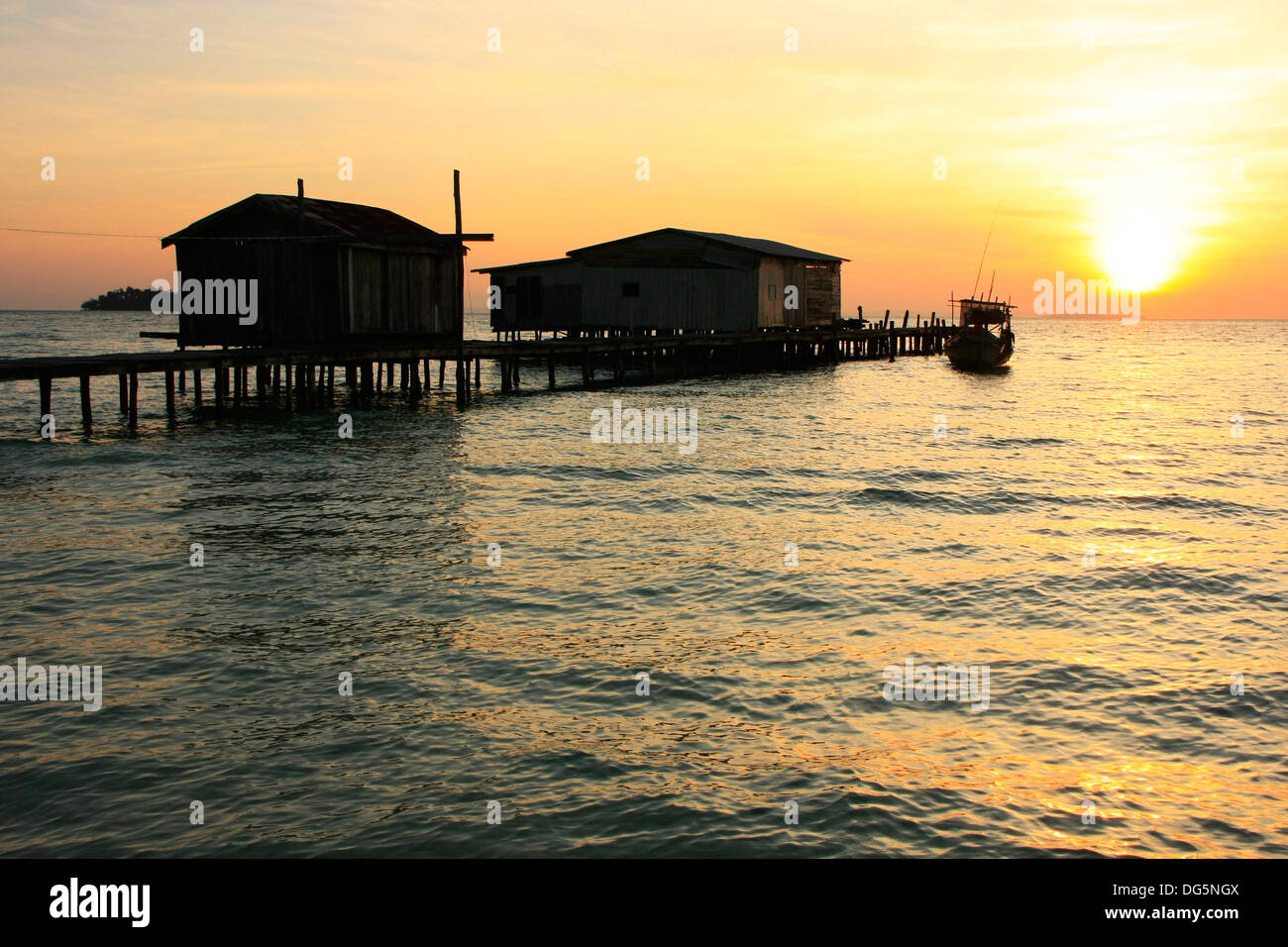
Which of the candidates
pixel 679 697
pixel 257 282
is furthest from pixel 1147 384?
pixel 679 697

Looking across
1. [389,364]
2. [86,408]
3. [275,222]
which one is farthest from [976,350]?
[86,408]

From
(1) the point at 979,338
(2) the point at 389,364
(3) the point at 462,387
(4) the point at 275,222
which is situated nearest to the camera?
(4) the point at 275,222

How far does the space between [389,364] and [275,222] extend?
733 cm

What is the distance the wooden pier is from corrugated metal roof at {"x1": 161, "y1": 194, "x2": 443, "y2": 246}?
338 cm

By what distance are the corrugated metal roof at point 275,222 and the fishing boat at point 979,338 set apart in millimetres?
38538

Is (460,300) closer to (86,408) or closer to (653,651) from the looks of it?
(86,408)

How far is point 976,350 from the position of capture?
61.4 m

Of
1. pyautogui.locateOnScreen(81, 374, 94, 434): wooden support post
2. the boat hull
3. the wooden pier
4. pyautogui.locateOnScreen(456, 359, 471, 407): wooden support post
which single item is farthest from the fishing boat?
pyautogui.locateOnScreen(81, 374, 94, 434): wooden support post

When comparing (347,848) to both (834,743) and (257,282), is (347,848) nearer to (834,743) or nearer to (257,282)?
(834,743)

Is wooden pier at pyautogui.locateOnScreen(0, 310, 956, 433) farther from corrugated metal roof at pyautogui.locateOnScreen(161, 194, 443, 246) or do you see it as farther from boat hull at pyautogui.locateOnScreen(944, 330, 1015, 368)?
boat hull at pyautogui.locateOnScreen(944, 330, 1015, 368)

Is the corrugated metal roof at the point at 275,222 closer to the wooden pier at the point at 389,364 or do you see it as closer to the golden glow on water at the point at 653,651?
the wooden pier at the point at 389,364

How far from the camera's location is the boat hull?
61.1 meters

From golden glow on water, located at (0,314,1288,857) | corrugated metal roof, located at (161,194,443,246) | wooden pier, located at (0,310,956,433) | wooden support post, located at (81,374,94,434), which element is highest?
corrugated metal roof, located at (161,194,443,246)
